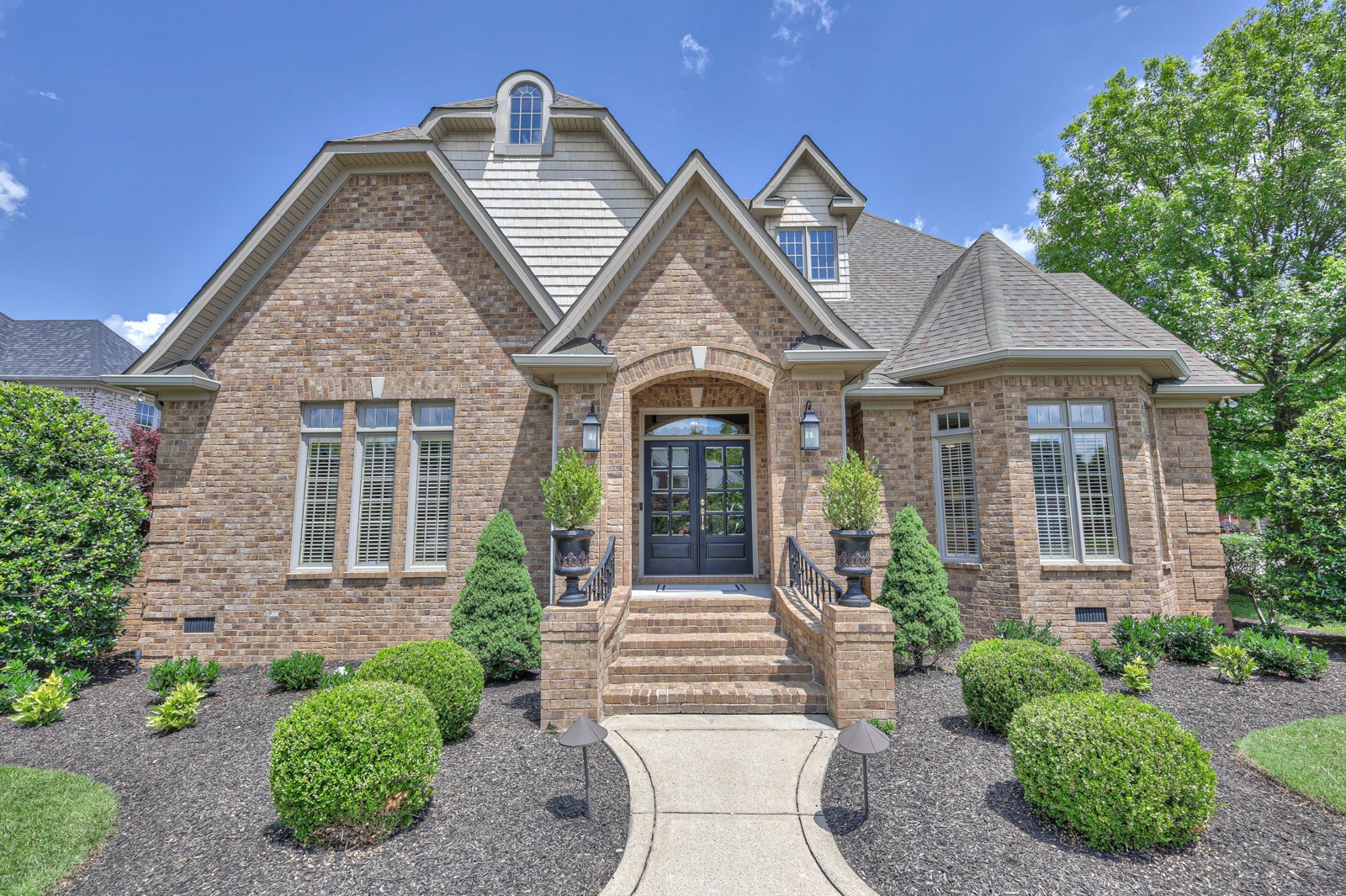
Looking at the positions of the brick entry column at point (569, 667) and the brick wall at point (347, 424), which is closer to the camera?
the brick entry column at point (569, 667)

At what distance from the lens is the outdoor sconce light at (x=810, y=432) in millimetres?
7684

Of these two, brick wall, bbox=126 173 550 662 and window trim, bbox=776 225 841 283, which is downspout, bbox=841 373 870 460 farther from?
brick wall, bbox=126 173 550 662

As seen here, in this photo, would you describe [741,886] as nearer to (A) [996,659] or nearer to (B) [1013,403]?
(A) [996,659]

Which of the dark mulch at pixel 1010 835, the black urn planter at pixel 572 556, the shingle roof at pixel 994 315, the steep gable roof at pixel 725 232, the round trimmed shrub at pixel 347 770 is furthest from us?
the shingle roof at pixel 994 315

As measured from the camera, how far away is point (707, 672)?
6.30 meters

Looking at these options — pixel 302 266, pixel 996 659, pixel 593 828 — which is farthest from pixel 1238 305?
pixel 302 266

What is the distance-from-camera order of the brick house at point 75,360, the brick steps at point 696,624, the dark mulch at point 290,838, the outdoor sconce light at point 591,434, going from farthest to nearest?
the brick house at point 75,360 → the outdoor sconce light at point 591,434 → the brick steps at point 696,624 → the dark mulch at point 290,838

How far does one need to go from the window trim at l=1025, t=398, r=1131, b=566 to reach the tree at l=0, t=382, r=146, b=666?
1300 centimetres

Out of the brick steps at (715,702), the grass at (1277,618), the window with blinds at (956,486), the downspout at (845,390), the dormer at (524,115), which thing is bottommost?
the grass at (1277,618)

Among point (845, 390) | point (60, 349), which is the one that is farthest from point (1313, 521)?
point (60, 349)

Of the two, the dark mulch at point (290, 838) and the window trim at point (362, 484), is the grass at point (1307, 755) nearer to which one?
the dark mulch at point (290, 838)

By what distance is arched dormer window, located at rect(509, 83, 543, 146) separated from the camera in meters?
11.2

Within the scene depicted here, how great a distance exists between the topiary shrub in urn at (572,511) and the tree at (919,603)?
3920 millimetres

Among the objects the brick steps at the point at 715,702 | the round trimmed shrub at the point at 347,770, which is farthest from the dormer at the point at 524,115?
the round trimmed shrub at the point at 347,770
